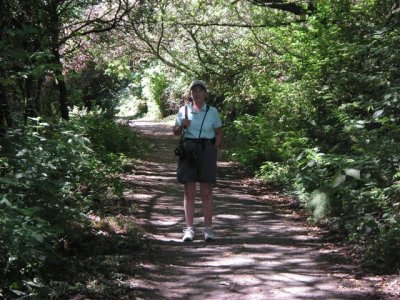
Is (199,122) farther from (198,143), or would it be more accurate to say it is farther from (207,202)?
(207,202)

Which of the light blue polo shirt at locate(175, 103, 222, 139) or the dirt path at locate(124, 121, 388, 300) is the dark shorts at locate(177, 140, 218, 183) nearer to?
the light blue polo shirt at locate(175, 103, 222, 139)

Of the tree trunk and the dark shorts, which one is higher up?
the tree trunk

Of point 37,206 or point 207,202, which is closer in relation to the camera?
point 37,206

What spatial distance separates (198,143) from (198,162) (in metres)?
0.24

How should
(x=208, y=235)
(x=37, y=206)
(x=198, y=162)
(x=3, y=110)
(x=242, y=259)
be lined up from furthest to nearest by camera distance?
(x=208, y=235), (x=198, y=162), (x=3, y=110), (x=242, y=259), (x=37, y=206)

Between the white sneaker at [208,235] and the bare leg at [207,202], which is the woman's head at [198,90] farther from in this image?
the white sneaker at [208,235]

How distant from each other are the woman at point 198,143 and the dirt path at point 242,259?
0.60 meters

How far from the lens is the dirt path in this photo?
193 inches

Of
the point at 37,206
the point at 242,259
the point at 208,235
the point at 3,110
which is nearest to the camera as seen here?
the point at 37,206

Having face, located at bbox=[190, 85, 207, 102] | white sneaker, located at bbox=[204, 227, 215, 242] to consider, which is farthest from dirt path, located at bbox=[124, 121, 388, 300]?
face, located at bbox=[190, 85, 207, 102]

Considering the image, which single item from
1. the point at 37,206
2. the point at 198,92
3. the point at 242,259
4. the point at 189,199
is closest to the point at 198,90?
the point at 198,92

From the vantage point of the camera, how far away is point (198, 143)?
6.62m

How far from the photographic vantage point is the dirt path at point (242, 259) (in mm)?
4910

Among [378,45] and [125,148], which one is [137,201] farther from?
[125,148]
